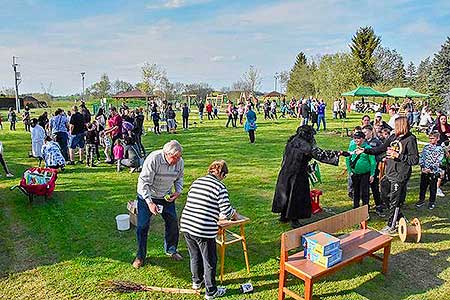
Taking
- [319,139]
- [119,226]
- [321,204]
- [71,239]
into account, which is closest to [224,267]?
[119,226]

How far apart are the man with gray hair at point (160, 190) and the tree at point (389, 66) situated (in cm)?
5159

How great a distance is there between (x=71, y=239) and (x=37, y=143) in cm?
732

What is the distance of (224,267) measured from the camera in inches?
194

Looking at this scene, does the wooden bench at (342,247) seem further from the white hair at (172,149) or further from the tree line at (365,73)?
the tree line at (365,73)

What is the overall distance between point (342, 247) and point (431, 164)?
384cm

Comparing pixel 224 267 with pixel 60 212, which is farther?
pixel 60 212

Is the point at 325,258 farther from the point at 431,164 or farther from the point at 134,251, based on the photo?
the point at 431,164

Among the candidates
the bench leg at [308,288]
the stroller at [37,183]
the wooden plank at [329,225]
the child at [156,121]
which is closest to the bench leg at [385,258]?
the wooden plank at [329,225]

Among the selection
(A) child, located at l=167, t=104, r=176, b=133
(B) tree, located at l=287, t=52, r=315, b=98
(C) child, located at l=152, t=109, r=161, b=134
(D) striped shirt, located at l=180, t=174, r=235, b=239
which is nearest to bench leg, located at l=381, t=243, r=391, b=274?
(D) striped shirt, located at l=180, t=174, r=235, b=239

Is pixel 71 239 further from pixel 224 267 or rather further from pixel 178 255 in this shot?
pixel 224 267

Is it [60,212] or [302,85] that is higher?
[302,85]

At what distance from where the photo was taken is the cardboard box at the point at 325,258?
3875 millimetres

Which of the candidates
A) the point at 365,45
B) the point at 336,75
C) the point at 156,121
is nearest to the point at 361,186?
the point at 156,121

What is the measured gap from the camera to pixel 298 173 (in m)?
5.85
